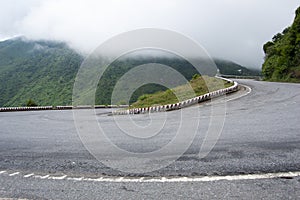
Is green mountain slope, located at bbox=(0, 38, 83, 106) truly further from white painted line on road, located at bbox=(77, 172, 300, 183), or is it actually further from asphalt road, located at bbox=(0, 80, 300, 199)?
white painted line on road, located at bbox=(77, 172, 300, 183)

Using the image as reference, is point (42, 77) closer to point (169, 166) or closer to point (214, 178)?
point (169, 166)

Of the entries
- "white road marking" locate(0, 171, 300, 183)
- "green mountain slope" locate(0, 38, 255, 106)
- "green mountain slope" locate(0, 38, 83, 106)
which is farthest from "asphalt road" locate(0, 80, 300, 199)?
"green mountain slope" locate(0, 38, 83, 106)

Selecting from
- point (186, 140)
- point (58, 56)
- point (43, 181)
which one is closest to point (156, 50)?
point (186, 140)

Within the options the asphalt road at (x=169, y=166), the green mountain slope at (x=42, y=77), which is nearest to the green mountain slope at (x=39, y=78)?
the green mountain slope at (x=42, y=77)

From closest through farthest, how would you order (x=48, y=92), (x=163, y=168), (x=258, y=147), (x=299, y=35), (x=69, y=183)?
(x=69, y=183), (x=163, y=168), (x=258, y=147), (x=299, y=35), (x=48, y=92)

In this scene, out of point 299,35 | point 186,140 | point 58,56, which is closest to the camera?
point 186,140

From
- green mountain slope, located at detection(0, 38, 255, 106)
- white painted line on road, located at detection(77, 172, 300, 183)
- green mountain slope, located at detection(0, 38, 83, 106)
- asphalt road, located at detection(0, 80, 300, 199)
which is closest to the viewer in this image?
asphalt road, located at detection(0, 80, 300, 199)

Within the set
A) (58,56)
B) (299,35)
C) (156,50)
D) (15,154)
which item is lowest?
(15,154)

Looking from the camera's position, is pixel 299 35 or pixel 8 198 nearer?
pixel 8 198

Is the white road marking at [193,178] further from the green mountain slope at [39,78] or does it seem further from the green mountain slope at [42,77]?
the green mountain slope at [39,78]

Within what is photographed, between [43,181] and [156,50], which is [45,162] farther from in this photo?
[156,50]

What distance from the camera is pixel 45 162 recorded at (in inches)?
193

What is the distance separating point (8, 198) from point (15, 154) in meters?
2.72

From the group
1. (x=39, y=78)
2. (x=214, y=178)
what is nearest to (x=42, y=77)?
(x=39, y=78)
